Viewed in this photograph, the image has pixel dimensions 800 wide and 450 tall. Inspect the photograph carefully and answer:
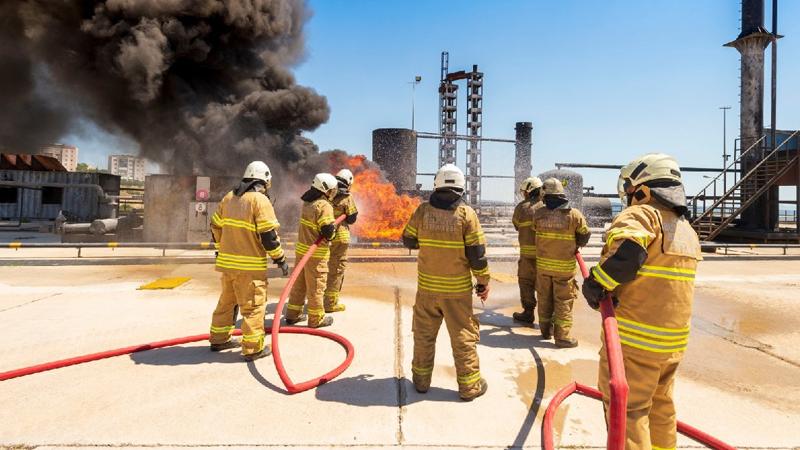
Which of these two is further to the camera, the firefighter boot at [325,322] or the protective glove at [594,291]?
the firefighter boot at [325,322]

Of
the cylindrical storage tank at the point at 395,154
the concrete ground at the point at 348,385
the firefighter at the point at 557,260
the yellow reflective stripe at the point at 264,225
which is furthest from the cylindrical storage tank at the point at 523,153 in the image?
the yellow reflective stripe at the point at 264,225

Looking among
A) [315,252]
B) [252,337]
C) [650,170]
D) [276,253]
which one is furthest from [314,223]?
[650,170]

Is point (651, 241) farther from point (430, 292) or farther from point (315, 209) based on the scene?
point (315, 209)

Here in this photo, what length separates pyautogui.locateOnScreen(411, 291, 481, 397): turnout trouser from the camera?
3156mm

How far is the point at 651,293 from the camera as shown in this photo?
2.18m

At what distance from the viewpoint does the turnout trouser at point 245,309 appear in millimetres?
3883

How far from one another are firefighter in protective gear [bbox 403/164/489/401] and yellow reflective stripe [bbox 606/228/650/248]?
3.74 feet

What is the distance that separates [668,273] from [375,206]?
514 inches

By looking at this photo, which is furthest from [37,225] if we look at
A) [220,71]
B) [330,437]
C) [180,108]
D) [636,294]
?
[636,294]

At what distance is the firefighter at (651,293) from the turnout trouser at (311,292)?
3.31 m

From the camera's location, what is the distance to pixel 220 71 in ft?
59.9

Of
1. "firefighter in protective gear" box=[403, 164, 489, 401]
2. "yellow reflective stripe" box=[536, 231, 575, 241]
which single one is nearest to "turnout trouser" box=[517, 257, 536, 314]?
"yellow reflective stripe" box=[536, 231, 575, 241]

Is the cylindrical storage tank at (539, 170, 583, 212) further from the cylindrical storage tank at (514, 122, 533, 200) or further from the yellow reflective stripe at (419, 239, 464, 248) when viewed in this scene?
the yellow reflective stripe at (419, 239, 464, 248)

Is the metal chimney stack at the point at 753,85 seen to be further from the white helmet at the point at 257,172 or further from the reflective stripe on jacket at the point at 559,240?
the white helmet at the point at 257,172
